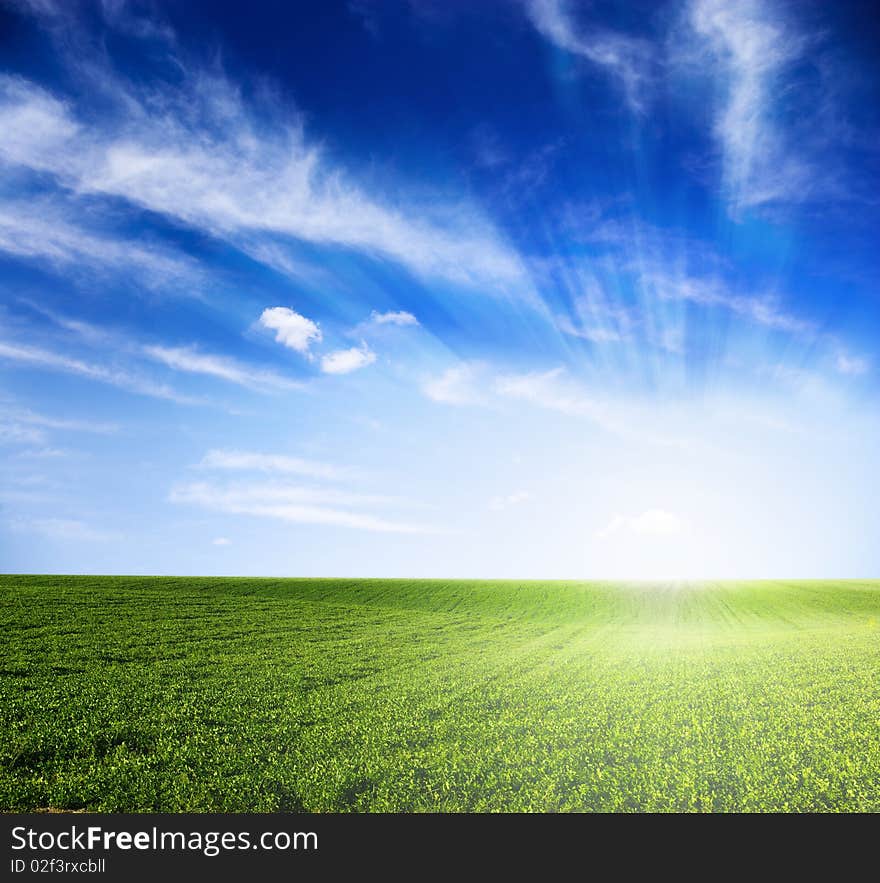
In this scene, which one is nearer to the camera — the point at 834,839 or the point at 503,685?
the point at 834,839

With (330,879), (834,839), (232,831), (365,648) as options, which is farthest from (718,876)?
(365,648)

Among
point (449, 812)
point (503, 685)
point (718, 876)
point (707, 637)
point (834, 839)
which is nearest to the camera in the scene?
point (718, 876)

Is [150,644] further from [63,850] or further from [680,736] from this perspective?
[680,736]

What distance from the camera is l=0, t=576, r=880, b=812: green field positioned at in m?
15.1

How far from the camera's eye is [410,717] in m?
21.7

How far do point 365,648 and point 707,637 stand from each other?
34250mm

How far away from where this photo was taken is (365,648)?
38344 mm

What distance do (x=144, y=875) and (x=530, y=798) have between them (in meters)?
9.31

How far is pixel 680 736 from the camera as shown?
19859 mm

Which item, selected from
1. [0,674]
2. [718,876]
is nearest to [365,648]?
[0,674]

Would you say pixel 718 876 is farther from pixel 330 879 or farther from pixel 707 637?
pixel 707 637

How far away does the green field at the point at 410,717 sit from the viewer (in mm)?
15109

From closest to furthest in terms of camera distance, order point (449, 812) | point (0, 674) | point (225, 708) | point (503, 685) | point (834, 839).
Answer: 1. point (834, 839)
2. point (449, 812)
3. point (225, 708)
4. point (0, 674)
5. point (503, 685)

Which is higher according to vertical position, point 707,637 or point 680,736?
point 680,736
